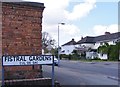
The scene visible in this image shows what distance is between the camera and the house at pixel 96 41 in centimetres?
8163

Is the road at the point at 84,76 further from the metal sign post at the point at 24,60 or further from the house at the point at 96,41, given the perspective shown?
the house at the point at 96,41

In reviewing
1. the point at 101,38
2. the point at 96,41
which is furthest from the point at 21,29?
the point at 96,41

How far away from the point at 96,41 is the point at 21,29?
3559 inches

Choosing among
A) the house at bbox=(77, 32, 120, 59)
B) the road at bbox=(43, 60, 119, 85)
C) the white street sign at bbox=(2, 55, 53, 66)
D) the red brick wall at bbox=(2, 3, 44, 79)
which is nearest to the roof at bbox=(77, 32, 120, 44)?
the house at bbox=(77, 32, 120, 59)

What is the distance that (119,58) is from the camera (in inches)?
2445

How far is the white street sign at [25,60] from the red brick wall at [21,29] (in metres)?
1.49

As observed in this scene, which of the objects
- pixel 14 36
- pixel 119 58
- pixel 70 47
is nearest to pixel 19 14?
pixel 14 36

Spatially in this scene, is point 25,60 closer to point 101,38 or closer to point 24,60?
point 24,60

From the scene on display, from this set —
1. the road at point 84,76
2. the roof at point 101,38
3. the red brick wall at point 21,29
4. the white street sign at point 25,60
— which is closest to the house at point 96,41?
the roof at point 101,38

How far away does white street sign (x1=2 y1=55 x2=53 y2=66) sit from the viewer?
9.58 meters

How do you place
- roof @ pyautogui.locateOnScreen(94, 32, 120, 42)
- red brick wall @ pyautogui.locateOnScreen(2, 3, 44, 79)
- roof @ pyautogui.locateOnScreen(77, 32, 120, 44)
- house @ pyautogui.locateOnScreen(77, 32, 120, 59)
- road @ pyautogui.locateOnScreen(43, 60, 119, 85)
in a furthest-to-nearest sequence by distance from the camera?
roof @ pyautogui.locateOnScreen(77, 32, 120, 44) → roof @ pyautogui.locateOnScreen(94, 32, 120, 42) → house @ pyautogui.locateOnScreen(77, 32, 120, 59) → road @ pyautogui.locateOnScreen(43, 60, 119, 85) → red brick wall @ pyautogui.locateOnScreen(2, 3, 44, 79)

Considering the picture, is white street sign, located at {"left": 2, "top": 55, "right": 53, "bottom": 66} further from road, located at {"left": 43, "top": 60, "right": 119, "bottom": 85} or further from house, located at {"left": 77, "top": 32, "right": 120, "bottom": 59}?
house, located at {"left": 77, "top": 32, "right": 120, "bottom": 59}

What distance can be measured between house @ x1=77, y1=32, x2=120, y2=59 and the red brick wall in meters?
63.7

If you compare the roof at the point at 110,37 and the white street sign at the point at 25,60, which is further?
the roof at the point at 110,37
